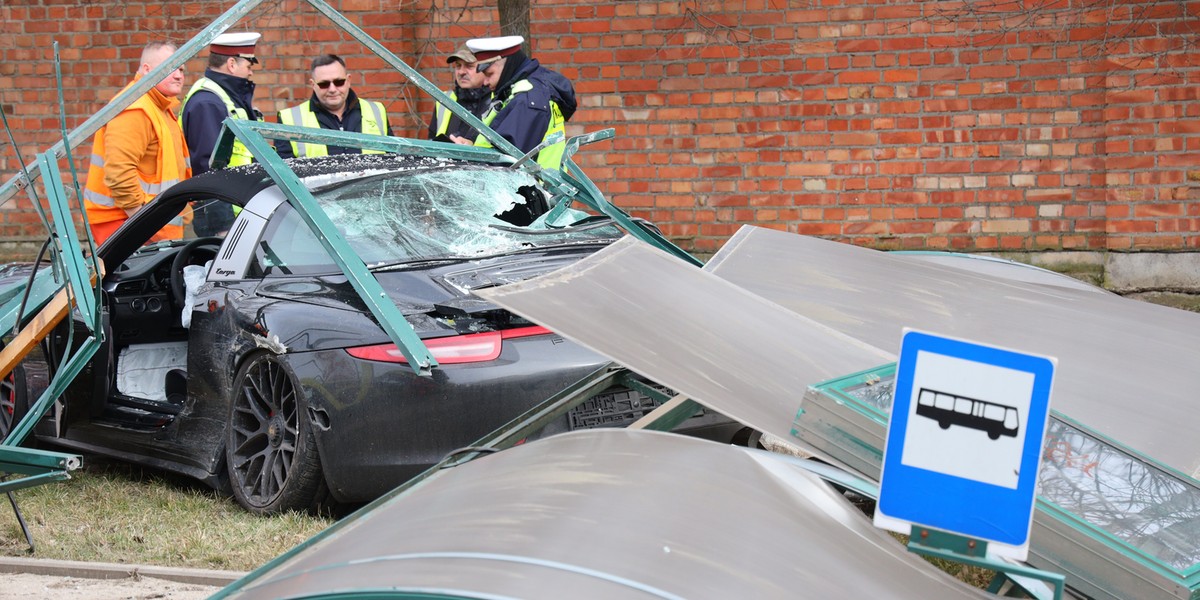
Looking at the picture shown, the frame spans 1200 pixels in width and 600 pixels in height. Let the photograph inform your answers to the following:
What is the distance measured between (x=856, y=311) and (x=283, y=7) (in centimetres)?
739

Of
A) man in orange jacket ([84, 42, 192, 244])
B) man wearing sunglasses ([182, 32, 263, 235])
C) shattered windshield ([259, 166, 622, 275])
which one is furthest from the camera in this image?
man wearing sunglasses ([182, 32, 263, 235])

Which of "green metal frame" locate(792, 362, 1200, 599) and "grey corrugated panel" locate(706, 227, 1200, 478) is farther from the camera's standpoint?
"grey corrugated panel" locate(706, 227, 1200, 478)

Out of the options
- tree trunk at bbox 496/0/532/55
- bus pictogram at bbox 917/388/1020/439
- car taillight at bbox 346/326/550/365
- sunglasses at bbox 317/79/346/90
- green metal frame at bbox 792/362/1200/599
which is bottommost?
car taillight at bbox 346/326/550/365

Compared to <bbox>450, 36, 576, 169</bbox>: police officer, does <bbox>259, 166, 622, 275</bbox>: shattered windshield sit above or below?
below

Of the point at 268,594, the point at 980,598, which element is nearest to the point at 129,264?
the point at 268,594

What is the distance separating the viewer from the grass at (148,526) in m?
4.27

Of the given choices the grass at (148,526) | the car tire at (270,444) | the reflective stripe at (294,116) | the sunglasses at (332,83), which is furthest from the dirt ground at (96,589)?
the sunglasses at (332,83)

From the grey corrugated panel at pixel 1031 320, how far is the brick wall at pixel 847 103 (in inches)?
219

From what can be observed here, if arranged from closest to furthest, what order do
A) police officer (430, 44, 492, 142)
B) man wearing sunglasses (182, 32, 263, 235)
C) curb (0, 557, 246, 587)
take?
curb (0, 557, 246, 587), man wearing sunglasses (182, 32, 263, 235), police officer (430, 44, 492, 142)

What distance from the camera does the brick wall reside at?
334 inches

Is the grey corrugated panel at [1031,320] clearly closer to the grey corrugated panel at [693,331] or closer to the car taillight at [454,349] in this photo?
the grey corrugated panel at [693,331]

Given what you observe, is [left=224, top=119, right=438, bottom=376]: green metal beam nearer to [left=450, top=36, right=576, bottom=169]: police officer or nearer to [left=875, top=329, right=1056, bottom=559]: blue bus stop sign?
[left=450, top=36, right=576, bottom=169]: police officer

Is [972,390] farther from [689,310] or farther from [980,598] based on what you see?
[689,310]

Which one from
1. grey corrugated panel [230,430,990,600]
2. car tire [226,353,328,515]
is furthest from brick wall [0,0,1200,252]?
grey corrugated panel [230,430,990,600]
